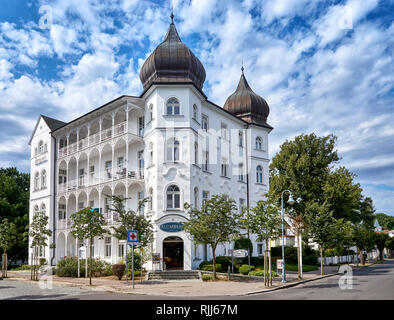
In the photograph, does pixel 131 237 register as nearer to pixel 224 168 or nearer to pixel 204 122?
pixel 204 122

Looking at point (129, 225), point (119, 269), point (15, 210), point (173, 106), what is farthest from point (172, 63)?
point (15, 210)

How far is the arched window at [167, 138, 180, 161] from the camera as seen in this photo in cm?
3012

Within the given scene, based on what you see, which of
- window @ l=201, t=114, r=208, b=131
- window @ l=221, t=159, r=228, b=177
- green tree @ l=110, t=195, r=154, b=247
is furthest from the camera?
window @ l=221, t=159, r=228, b=177

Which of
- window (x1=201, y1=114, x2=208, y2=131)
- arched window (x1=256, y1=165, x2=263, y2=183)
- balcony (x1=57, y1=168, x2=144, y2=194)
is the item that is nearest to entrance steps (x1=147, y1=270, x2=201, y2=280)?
balcony (x1=57, y1=168, x2=144, y2=194)

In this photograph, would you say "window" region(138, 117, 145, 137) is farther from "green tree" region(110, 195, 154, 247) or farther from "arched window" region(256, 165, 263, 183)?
"arched window" region(256, 165, 263, 183)

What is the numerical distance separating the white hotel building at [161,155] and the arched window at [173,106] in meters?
0.08

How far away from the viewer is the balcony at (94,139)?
33.4 metres

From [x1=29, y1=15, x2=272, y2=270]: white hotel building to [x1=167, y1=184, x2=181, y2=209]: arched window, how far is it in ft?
0.24

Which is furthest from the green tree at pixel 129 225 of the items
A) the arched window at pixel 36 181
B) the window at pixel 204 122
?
the arched window at pixel 36 181

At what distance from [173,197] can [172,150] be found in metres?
3.52

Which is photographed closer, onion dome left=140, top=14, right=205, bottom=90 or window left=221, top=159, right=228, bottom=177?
onion dome left=140, top=14, right=205, bottom=90

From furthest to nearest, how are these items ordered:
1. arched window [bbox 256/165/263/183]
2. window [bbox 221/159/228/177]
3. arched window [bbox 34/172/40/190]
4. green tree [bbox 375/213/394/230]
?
green tree [bbox 375/213/394/230], arched window [bbox 34/172/40/190], arched window [bbox 256/165/263/183], window [bbox 221/159/228/177]
